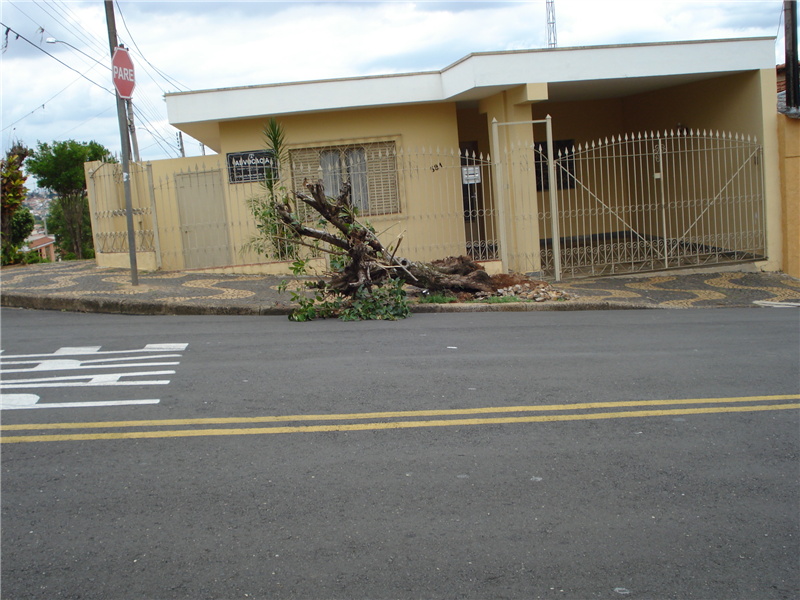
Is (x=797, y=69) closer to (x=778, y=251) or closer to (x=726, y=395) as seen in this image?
(x=778, y=251)

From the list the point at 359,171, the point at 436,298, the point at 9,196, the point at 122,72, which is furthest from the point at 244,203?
the point at 9,196

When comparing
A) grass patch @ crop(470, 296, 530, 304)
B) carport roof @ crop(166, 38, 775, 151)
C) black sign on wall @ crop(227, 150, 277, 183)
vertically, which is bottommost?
grass patch @ crop(470, 296, 530, 304)

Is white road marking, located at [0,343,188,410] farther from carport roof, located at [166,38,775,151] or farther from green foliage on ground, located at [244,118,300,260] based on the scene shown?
carport roof, located at [166,38,775,151]

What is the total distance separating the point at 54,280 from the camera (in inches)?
496

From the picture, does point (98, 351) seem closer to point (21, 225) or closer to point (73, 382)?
point (73, 382)

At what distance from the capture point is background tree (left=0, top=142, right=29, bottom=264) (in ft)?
56.5

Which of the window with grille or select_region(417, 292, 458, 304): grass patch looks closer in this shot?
select_region(417, 292, 458, 304): grass patch

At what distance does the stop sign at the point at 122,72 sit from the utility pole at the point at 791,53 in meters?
12.4

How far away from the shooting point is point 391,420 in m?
5.04

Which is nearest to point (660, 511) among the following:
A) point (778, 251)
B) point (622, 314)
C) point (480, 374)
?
point (480, 374)

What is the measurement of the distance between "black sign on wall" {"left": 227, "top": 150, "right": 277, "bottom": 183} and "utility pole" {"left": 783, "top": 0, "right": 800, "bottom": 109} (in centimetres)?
1069

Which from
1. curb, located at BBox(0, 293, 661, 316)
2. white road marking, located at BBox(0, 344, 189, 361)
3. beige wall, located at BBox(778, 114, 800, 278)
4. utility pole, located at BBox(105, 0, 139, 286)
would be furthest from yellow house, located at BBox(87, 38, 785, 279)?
white road marking, located at BBox(0, 344, 189, 361)

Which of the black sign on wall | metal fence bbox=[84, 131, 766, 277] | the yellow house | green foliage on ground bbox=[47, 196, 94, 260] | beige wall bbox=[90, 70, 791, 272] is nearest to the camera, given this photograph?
the yellow house

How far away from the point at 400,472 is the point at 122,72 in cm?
935
